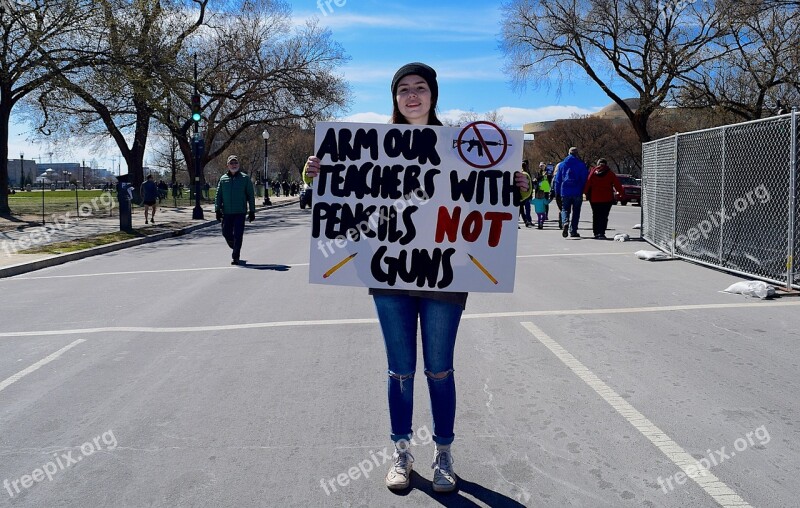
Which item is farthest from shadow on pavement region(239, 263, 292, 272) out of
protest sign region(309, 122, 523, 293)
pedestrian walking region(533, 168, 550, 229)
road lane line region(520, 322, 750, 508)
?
pedestrian walking region(533, 168, 550, 229)

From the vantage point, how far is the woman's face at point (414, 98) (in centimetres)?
360

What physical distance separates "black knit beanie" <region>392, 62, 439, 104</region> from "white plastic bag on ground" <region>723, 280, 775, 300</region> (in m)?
6.48

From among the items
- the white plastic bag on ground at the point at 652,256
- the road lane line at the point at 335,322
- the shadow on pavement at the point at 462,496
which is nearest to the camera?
the shadow on pavement at the point at 462,496

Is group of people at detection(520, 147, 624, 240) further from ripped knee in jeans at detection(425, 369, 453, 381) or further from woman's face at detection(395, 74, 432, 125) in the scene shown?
ripped knee in jeans at detection(425, 369, 453, 381)

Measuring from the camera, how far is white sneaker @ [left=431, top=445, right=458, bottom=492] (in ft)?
11.4

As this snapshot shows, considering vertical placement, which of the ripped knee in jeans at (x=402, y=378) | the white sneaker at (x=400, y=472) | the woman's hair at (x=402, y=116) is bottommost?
the white sneaker at (x=400, y=472)

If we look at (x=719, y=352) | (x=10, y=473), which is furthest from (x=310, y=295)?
(x=10, y=473)

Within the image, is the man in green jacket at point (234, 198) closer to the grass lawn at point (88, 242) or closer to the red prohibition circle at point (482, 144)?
the grass lawn at point (88, 242)

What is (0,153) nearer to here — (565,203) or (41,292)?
(41,292)

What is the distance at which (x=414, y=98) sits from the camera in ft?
12.0

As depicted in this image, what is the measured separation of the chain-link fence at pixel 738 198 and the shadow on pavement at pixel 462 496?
269 inches

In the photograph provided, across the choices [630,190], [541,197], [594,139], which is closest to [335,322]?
[541,197]

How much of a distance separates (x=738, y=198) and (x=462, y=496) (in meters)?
8.50

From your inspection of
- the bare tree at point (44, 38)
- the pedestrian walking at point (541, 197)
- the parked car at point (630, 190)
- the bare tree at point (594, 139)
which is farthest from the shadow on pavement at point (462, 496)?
the bare tree at point (594, 139)
